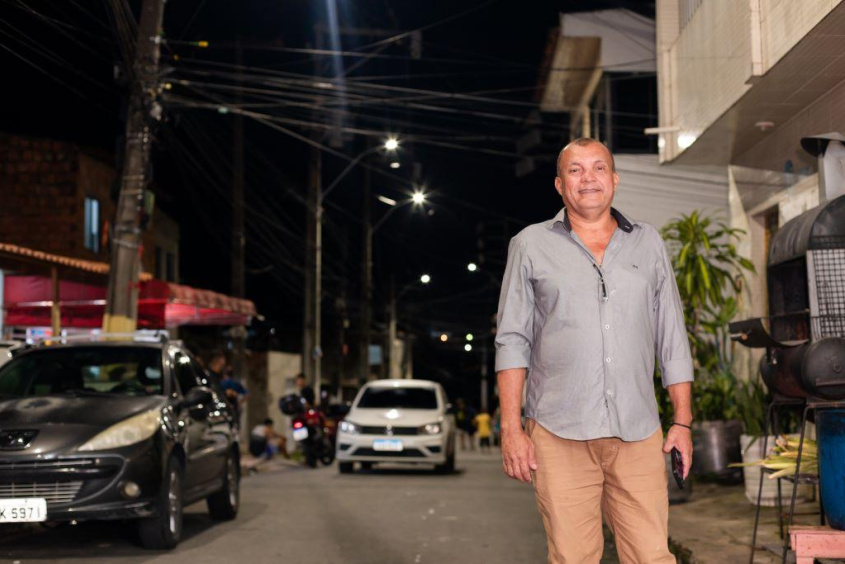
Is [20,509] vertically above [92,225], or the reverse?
[92,225]

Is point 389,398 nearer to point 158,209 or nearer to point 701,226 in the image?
point 701,226

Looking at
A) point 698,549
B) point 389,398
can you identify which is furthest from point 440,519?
point 389,398

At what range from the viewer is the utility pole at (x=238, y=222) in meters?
29.9

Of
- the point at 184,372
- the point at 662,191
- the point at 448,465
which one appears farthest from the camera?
the point at 662,191

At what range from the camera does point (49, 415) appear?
9.70 meters

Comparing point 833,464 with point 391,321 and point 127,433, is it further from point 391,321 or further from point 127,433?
point 391,321

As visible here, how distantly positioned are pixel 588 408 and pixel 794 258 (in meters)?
5.13

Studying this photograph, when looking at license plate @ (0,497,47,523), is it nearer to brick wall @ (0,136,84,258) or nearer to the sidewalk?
the sidewalk

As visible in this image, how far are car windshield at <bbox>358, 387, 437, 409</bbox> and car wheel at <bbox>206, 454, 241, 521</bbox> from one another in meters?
8.61

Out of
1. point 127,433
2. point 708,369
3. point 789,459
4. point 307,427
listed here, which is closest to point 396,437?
point 307,427

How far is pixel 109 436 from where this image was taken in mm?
9531

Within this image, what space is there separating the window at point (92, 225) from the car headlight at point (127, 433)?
2101 centimetres

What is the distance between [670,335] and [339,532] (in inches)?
282

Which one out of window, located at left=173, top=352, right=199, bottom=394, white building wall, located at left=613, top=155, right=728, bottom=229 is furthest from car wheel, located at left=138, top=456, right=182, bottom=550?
white building wall, located at left=613, top=155, right=728, bottom=229
